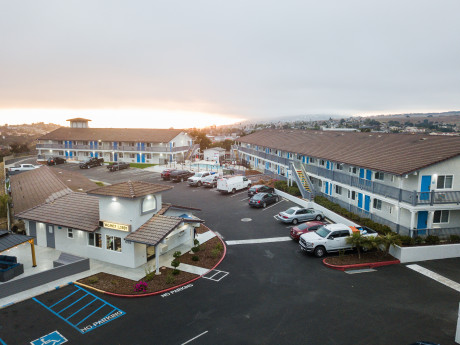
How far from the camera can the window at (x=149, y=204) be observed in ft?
67.0

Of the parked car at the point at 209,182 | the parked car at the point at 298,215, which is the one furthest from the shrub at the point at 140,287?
the parked car at the point at 209,182

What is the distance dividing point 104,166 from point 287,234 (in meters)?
47.8

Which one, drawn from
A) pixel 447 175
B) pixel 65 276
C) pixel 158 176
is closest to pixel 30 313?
pixel 65 276

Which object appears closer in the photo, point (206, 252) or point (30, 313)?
point (30, 313)

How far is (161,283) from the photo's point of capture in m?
17.9

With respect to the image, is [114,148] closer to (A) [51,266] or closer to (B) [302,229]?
(A) [51,266]

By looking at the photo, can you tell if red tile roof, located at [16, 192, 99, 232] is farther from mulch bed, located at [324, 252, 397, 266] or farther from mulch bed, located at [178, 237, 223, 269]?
mulch bed, located at [324, 252, 397, 266]

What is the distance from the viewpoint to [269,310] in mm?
15273

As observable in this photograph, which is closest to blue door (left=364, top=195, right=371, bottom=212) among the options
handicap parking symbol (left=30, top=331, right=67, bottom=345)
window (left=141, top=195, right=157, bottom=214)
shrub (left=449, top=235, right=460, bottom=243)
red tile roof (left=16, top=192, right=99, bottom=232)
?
shrub (left=449, top=235, right=460, bottom=243)

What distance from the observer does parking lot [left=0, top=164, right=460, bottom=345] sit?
13.4 metres

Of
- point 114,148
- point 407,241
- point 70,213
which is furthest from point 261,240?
point 114,148

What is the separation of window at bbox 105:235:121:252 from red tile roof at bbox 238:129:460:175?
65.0 feet

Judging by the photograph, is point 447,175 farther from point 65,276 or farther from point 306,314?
point 65,276

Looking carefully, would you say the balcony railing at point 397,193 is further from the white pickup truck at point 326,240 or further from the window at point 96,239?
the window at point 96,239
